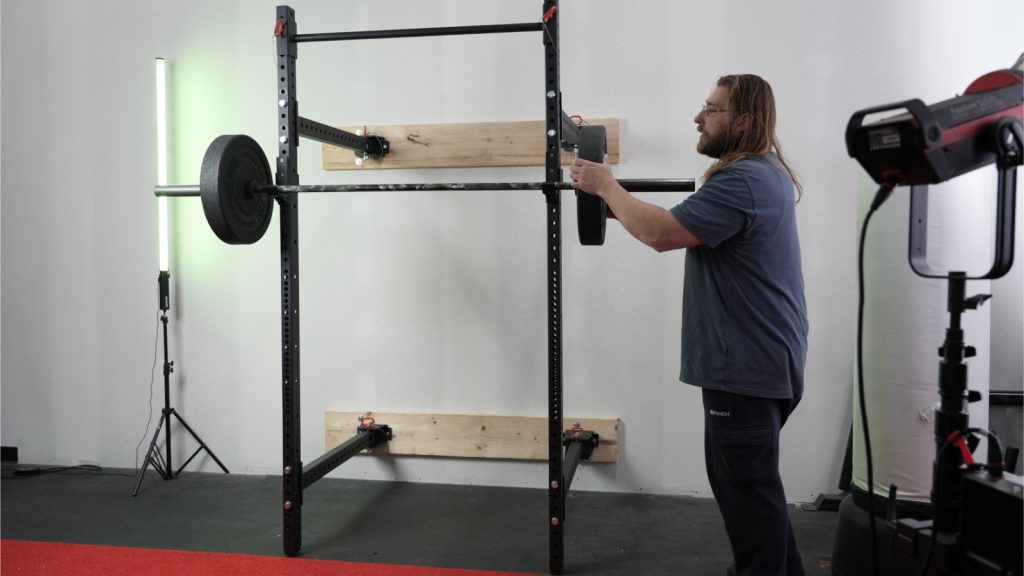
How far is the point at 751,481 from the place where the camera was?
1885 mm

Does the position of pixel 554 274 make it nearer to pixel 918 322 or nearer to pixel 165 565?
pixel 918 322

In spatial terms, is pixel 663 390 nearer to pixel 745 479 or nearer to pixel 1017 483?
pixel 745 479

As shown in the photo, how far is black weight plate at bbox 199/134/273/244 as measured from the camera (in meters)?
2.37

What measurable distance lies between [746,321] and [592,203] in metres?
0.55

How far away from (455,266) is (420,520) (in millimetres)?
1134

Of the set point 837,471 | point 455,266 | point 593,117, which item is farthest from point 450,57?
point 837,471

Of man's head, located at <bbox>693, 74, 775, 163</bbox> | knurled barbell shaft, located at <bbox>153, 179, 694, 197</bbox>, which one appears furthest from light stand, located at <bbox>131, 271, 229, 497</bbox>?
man's head, located at <bbox>693, 74, 775, 163</bbox>

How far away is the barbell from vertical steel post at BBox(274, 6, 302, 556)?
8 centimetres

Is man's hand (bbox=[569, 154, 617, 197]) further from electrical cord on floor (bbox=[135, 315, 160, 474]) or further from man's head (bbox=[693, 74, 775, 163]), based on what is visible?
electrical cord on floor (bbox=[135, 315, 160, 474])

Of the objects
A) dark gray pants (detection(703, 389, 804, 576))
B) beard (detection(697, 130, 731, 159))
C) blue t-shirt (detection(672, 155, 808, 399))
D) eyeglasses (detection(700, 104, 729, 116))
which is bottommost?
dark gray pants (detection(703, 389, 804, 576))

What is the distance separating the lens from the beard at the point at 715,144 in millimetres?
2064

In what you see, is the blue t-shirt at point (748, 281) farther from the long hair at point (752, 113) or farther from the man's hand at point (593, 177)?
the man's hand at point (593, 177)

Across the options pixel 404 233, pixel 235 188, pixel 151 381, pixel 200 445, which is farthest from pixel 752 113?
pixel 151 381

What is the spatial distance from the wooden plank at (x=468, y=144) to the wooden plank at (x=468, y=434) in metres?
1.17
